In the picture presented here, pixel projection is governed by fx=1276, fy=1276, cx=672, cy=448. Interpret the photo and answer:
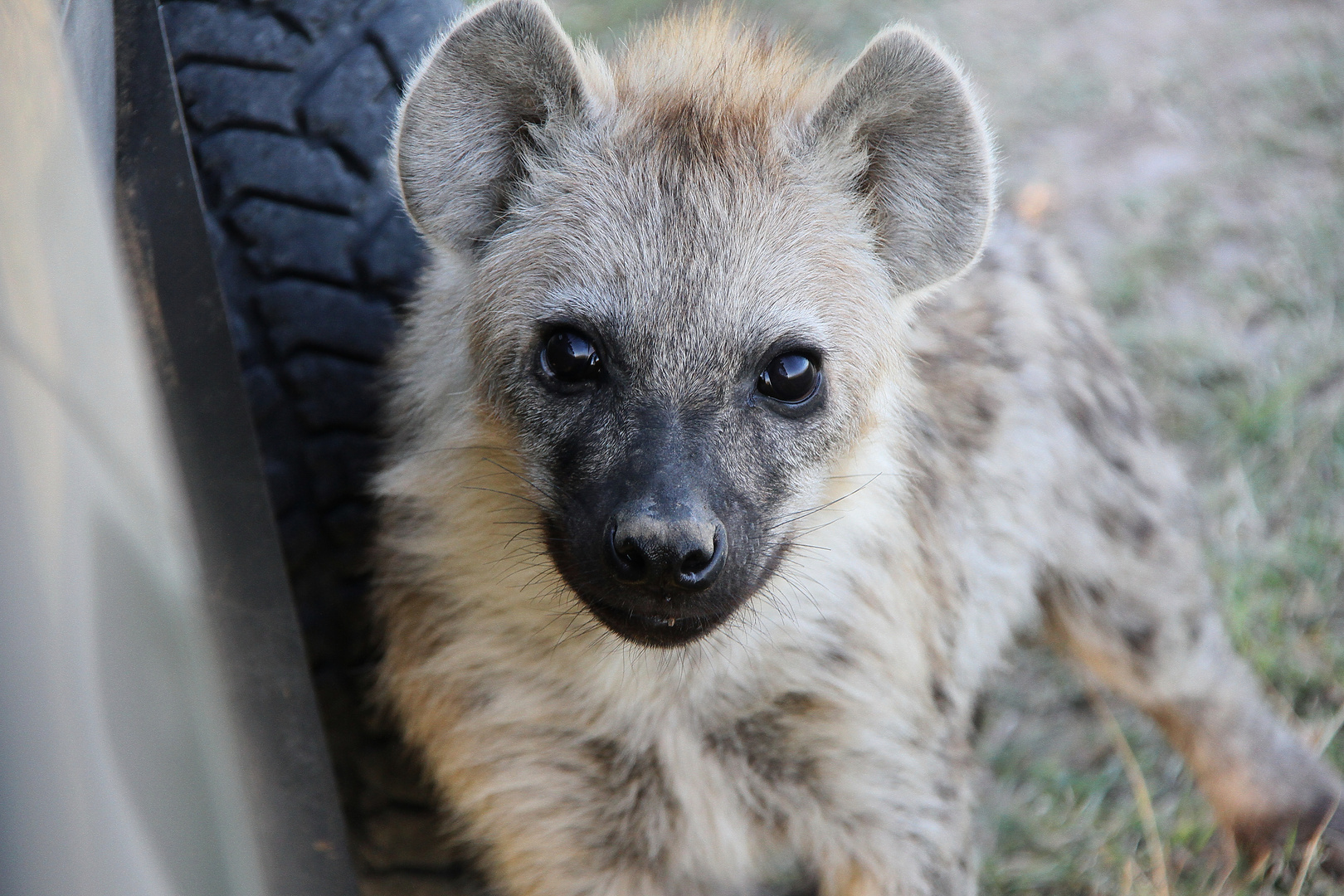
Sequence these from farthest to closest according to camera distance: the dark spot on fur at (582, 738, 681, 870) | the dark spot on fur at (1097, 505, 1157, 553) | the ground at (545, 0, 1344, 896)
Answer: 1. the ground at (545, 0, 1344, 896)
2. the dark spot on fur at (1097, 505, 1157, 553)
3. the dark spot on fur at (582, 738, 681, 870)

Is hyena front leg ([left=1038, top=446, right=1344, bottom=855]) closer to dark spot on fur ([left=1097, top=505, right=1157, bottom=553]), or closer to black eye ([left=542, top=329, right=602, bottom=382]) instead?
dark spot on fur ([left=1097, top=505, right=1157, bottom=553])

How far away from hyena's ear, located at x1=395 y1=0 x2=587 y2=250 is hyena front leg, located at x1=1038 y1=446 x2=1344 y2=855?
1269 mm

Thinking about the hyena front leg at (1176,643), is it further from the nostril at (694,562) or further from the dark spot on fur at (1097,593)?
the nostril at (694,562)

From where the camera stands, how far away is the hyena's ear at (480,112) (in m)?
1.66

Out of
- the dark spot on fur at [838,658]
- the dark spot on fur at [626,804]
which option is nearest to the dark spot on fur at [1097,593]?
the dark spot on fur at [838,658]

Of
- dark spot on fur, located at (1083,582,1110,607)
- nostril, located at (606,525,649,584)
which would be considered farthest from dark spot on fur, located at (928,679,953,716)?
nostril, located at (606,525,649,584)

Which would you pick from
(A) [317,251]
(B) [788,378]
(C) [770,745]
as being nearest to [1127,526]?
(C) [770,745]

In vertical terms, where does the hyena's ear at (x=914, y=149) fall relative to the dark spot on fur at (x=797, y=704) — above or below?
above

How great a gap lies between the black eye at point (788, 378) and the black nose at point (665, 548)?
0.24 metres

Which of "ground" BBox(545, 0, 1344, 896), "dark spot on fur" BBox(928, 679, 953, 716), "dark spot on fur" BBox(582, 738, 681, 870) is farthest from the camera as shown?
"ground" BBox(545, 0, 1344, 896)

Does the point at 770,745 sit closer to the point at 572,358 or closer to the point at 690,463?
the point at 690,463

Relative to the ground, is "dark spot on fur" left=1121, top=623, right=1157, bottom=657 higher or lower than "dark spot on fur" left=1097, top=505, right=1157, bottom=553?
lower

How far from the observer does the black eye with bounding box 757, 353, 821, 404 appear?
1685mm

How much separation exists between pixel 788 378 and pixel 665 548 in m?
0.34
